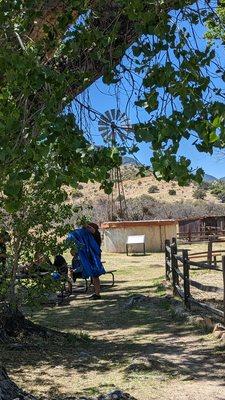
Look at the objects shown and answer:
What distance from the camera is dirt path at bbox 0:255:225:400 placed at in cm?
519

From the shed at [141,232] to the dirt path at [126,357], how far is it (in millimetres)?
13542

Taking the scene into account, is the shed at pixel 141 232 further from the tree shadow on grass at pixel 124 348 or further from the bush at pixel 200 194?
the bush at pixel 200 194

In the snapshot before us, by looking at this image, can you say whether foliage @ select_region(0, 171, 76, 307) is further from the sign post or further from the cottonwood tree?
the sign post

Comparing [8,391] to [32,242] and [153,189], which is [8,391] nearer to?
[32,242]

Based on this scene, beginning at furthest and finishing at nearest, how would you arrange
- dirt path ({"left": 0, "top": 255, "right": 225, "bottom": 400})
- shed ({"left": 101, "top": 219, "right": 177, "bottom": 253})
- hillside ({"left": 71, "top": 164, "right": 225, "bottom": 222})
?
hillside ({"left": 71, "top": 164, "right": 225, "bottom": 222}) < shed ({"left": 101, "top": 219, "right": 177, "bottom": 253}) < dirt path ({"left": 0, "top": 255, "right": 225, "bottom": 400})

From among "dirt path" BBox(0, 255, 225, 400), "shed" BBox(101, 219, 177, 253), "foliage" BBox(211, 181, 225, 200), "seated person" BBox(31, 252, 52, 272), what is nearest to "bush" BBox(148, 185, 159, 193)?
"foliage" BBox(211, 181, 225, 200)

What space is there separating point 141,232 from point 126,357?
17582 mm

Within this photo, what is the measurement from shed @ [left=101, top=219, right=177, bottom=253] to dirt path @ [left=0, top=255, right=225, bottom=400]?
44.4 ft

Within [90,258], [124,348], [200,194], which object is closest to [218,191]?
[200,194]

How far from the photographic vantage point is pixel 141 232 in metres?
24.0

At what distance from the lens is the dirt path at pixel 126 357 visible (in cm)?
519

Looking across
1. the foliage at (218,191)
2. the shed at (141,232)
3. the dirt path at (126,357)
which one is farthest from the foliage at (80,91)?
the foliage at (218,191)

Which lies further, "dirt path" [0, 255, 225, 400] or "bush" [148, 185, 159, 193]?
"bush" [148, 185, 159, 193]

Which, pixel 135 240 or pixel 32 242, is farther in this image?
pixel 135 240
